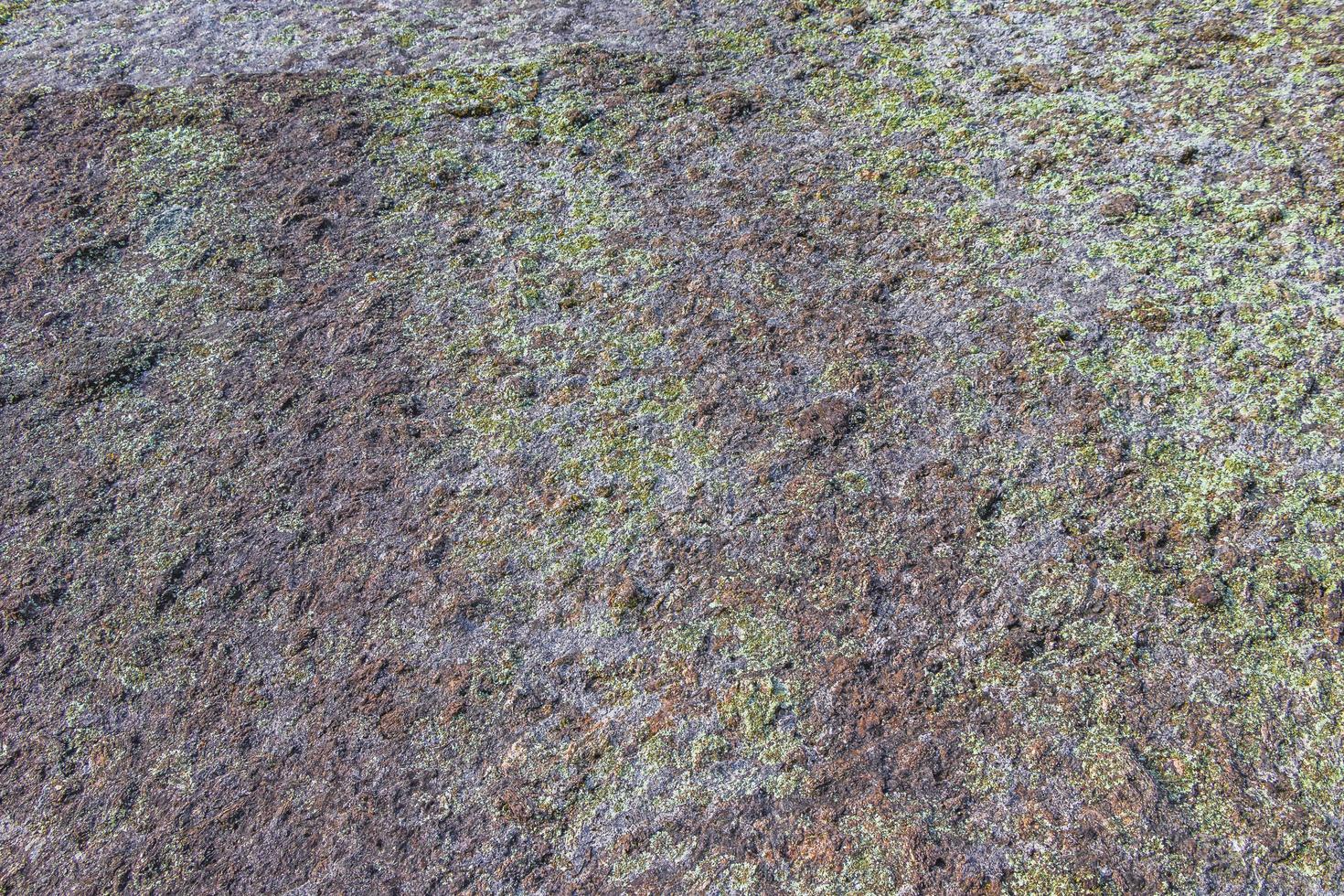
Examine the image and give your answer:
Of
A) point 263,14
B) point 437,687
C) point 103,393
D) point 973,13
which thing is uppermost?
point 263,14

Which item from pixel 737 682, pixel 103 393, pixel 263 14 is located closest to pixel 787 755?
pixel 737 682

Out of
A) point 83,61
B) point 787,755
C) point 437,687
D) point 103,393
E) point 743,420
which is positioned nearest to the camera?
point 787,755

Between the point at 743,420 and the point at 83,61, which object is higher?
the point at 83,61

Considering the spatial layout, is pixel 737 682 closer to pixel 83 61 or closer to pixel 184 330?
pixel 184 330

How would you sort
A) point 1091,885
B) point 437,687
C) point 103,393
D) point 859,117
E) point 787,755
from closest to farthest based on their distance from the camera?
1. point 1091,885
2. point 787,755
3. point 437,687
4. point 103,393
5. point 859,117

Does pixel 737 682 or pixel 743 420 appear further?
pixel 743 420

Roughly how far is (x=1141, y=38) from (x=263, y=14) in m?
2.07

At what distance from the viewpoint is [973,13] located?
8.14 ft

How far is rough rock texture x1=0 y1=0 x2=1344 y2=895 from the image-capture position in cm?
138

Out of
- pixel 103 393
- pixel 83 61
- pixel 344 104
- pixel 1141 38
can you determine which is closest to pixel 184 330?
pixel 103 393

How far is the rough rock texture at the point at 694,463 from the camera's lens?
1.38m

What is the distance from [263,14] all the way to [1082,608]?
2.42 meters

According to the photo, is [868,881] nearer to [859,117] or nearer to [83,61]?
[859,117]

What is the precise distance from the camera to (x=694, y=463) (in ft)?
5.69
